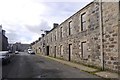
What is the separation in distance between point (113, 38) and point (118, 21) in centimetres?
130

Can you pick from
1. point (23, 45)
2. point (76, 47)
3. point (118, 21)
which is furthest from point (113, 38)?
point (23, 45)

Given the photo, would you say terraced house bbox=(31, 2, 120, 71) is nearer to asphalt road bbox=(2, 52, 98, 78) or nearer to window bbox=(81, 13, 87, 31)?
window bbox=(81, 13, 87, 31)

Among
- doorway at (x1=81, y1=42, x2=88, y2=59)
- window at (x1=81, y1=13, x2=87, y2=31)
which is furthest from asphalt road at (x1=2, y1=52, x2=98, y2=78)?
window at (x1=81, y1=13, x2=87, y2=31)

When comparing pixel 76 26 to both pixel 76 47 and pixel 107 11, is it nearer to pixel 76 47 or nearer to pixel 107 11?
pixel 76 47

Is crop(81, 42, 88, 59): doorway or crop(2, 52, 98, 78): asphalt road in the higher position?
crop(81, 42, 88, 59): doorway

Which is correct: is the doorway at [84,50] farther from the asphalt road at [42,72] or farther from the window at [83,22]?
the asphalt road at [42,72]

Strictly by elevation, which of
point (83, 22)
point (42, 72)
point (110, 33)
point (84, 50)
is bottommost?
point (42, 72)

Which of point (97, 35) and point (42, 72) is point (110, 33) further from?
point (42, 72)

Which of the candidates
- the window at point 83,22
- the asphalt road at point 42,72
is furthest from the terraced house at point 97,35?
A: the asphalt road at point 42,72

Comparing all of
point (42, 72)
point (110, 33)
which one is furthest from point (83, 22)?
point (42, 72)

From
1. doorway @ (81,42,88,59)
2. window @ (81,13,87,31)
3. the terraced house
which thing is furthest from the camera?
window @ (81,13,87,31)

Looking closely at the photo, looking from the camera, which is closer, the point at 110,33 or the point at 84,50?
the point at 110,33

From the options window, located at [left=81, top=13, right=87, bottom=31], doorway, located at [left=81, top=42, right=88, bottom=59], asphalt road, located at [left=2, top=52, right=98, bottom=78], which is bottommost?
asphalt road, located at [left=2, top=52, right=98, bottom=78]

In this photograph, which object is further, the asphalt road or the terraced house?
the terraced house
